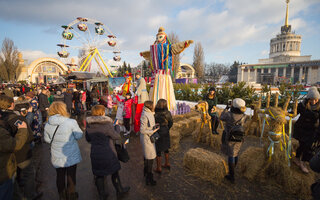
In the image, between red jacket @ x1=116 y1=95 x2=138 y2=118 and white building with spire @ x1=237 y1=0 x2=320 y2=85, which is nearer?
red jacket @ x1=116 y1=95 x2=138 y2=118

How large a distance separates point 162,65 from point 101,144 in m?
4.80

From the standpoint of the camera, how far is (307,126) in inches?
129

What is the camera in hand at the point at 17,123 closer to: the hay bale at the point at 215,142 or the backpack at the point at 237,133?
the backpack at the point at 237,133

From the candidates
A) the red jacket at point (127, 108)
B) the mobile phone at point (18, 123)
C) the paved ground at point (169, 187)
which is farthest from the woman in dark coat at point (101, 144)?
the red jacket at point (127, 108)

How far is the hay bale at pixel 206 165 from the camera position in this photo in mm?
3314

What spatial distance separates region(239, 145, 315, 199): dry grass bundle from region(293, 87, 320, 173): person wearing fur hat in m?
0.32

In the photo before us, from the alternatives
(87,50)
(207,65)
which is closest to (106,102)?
(87,50)

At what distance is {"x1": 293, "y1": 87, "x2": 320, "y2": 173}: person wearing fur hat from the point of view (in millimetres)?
3199

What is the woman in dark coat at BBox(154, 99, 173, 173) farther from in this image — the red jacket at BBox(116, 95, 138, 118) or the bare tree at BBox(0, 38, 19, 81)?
the bare tree at BBox(0, 38, 19, 81)

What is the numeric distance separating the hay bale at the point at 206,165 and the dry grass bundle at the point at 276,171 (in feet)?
1.62

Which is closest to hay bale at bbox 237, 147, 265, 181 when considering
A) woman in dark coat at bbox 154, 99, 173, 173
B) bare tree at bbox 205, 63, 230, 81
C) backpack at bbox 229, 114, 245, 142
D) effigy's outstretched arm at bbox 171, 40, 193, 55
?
backpack at bbox 229, 114, 245, 142

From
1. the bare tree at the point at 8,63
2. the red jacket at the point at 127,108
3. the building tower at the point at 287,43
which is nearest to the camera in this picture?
the red jacket at the point at 127,108

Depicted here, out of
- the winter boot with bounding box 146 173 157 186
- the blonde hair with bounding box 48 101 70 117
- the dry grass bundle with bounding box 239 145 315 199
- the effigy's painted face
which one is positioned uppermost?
the effigy's painted face

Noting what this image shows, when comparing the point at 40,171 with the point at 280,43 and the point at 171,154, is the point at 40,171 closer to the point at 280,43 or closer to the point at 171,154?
the point at 171,154
